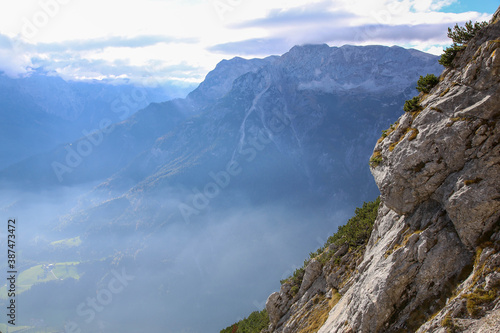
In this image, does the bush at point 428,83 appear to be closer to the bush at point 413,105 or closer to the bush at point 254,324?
the bush at point 413,105

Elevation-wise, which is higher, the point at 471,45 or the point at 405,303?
the point at 471,45

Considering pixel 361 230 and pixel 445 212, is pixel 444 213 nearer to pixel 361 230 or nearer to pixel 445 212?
pixel 445 212

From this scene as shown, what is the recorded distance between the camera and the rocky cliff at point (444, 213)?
24.6 metres

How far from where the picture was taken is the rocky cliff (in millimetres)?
24641

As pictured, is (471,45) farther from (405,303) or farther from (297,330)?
(297,330)

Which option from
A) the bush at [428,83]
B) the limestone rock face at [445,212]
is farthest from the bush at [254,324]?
the bush at [428,83]

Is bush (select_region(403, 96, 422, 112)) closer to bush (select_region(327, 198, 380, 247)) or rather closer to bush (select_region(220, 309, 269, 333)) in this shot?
bush (select_region(327, 198, 380, 247))

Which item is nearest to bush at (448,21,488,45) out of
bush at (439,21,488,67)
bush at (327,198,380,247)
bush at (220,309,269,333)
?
bush at (439,21,488,67)

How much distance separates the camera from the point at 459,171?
28.8 meters

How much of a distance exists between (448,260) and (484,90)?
1455 centimetres

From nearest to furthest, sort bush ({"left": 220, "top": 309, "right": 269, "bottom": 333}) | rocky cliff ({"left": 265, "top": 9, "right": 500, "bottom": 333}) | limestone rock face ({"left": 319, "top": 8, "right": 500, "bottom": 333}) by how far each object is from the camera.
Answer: rocky cliff ({"left": 265, "top": 9, "right": 500, "bottom": 333})
limestone rock face ({"left": 319, "top": 8, "right": 500, "bottom": 333})
bush ({"left": 220, "top": 309, "right": 269, "bottom": 333})

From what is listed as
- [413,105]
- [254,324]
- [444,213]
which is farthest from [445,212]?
[254,324]

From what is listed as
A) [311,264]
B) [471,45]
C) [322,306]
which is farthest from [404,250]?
[311,264]

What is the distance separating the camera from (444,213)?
29453 mm
